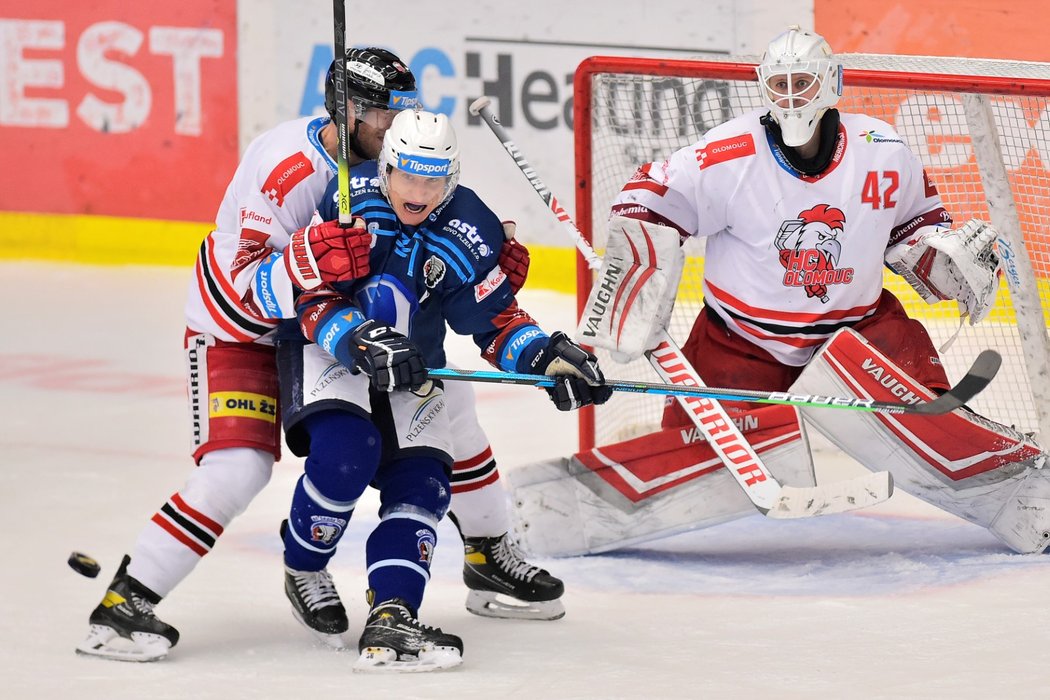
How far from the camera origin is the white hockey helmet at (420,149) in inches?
110

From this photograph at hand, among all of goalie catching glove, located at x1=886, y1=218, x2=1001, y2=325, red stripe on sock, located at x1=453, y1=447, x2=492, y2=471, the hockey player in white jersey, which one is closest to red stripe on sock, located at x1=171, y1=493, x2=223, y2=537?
the hockey player in white jersey

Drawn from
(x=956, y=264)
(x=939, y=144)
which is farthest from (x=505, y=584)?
(x=939, y=144)

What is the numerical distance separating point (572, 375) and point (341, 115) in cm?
57

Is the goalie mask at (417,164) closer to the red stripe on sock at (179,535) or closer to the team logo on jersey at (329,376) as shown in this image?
the team logo on jersey at (329,376)

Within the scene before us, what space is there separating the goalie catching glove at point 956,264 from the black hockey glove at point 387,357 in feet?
4.12

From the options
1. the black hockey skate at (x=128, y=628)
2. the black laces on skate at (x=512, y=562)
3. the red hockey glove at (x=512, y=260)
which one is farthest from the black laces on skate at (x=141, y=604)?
the red hockey glove at (x=512, y=260)

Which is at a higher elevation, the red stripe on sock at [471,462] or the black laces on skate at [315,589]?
the red stripe on sock at [471,462]

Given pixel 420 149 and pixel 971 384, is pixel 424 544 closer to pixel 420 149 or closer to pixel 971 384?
pixel 420 149

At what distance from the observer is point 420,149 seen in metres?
2.80

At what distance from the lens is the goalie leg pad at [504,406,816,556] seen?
3586 millimetres

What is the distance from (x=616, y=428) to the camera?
438cm

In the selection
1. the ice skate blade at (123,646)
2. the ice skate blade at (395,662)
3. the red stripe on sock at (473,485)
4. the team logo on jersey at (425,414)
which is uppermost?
the team logo on jersey at (425,414)

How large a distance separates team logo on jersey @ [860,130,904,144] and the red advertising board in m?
3.64

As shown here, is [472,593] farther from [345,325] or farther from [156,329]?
[156,329]
